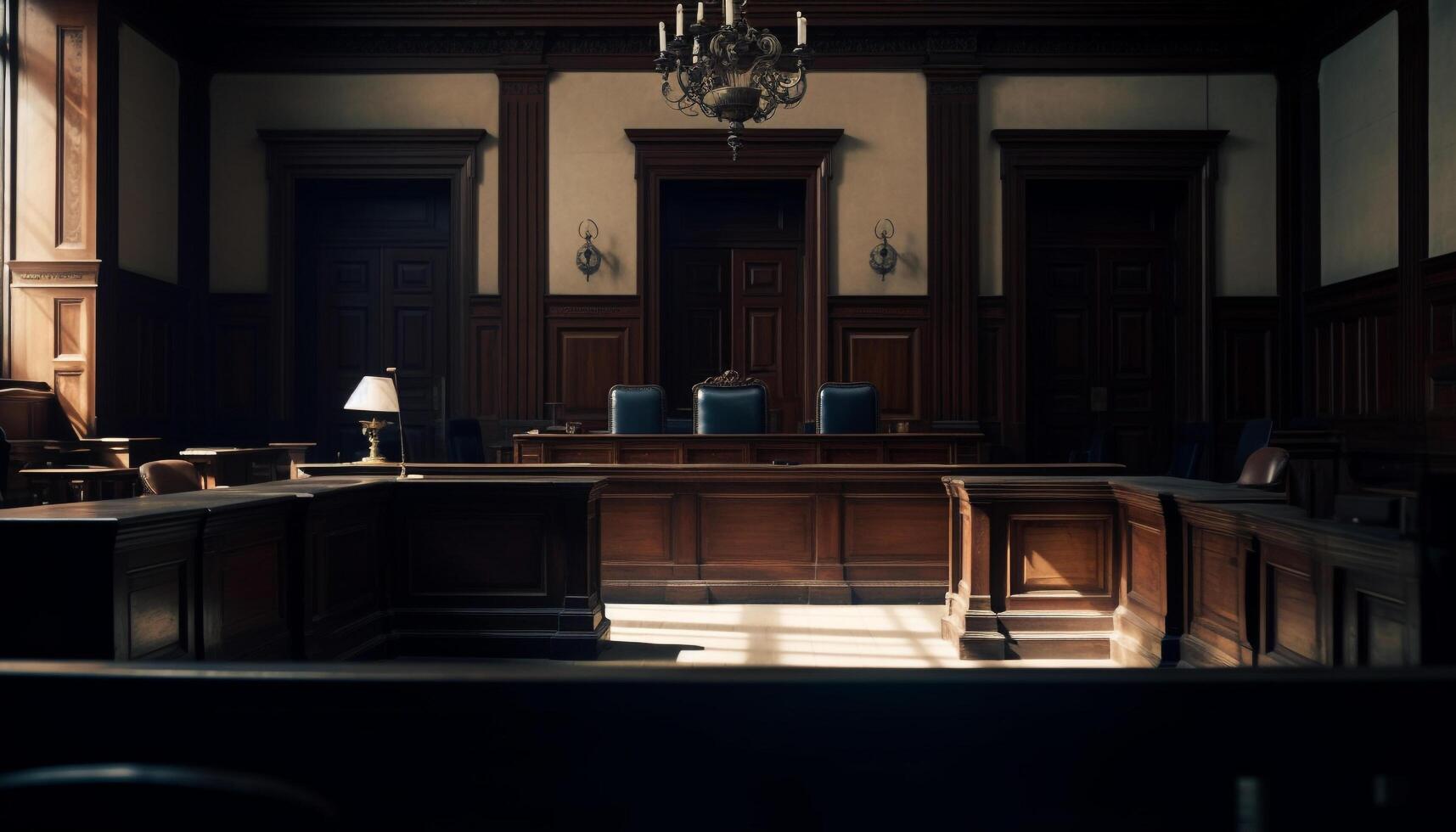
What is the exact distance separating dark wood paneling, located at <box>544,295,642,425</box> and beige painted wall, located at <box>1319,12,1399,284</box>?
6147 millimetres

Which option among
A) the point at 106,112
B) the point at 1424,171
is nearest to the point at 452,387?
the point at 106,112

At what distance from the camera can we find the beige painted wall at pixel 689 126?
8.63m

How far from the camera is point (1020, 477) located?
4238mm

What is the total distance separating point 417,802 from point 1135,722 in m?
0.62

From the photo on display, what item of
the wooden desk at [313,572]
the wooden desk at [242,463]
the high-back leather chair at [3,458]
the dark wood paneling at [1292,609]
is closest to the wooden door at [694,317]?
the wooden desk at [242,463]

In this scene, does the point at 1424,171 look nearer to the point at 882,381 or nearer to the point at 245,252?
the point at 882,381

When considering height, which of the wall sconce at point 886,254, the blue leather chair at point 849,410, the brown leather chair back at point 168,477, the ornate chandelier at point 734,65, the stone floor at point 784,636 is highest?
the ornate chandelier at point 734,65

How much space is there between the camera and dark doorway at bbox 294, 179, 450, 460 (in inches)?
353

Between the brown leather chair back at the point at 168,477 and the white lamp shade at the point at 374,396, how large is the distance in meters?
0.94

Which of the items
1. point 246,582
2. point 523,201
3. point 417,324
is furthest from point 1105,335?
point 246,582

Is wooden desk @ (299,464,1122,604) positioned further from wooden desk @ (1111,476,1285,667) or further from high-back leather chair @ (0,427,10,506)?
high-back leather chair @ (0,427,10,506)

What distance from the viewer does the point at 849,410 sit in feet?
22.3

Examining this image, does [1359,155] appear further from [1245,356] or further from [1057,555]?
[1057,555]

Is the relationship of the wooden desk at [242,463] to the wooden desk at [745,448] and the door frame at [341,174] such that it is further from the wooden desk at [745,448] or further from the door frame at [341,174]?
the wooden desk at [745,448]
